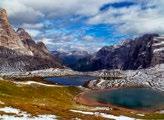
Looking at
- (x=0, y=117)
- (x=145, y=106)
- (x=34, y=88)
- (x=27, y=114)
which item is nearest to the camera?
(x=0, y=117)

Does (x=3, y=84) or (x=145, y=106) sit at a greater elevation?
(x=3, y=84)

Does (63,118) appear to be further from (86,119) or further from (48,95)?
(48,95)

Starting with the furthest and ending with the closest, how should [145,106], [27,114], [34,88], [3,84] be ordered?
[145,106] < [34,88] < [3,84] < [27,114]

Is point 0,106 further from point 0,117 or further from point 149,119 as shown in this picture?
point 149,119

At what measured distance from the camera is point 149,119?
265 ft

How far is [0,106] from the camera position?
61.8 metres

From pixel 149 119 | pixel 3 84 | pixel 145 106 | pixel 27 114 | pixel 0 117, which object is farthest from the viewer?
pixel 145 106

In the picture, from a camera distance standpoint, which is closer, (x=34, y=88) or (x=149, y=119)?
(x=149, y=119)

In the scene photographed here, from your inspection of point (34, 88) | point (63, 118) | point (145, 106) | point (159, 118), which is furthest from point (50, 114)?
point (145, 106)


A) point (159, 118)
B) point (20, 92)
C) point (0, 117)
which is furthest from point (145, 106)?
point (0, 117)

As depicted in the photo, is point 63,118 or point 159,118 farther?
point 159,118

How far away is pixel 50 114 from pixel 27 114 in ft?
16.0

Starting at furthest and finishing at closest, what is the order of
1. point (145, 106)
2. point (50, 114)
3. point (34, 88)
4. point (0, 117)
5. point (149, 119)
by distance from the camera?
point (145, 106) < point (34, 88) < point (149, 119) < point (50, 114) < point (0, 117)

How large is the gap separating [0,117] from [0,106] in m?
9.24
